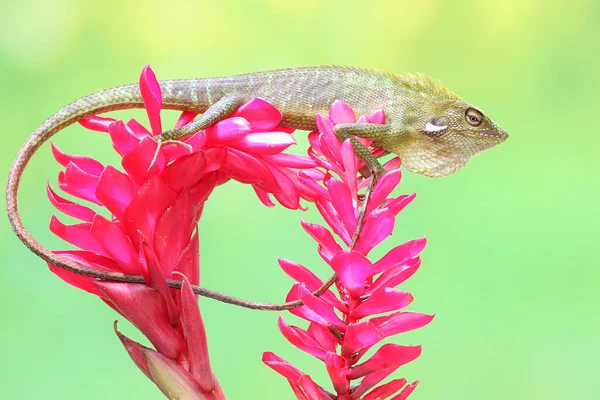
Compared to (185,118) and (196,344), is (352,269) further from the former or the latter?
(185,118)

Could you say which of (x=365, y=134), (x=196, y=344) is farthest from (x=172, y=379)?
(x=365, y=134)

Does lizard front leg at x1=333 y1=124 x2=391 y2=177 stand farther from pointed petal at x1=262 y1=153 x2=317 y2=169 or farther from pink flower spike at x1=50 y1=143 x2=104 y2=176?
pink flower spike at x1=50 y1=143 x2=104 y2=176

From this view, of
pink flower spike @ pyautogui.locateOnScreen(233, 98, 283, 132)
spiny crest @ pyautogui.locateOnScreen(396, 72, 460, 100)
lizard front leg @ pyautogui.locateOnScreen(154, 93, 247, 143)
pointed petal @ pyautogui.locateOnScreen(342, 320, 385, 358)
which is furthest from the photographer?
spiny crest @ pyautogui.locateOnScreen(396, 72, 460, 100)

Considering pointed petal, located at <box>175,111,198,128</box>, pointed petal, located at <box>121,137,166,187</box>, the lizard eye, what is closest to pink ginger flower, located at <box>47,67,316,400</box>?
pointed petal, located at <box>121,137,166,187</box>

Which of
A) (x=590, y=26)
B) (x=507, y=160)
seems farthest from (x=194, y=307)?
(x=590, y=26)

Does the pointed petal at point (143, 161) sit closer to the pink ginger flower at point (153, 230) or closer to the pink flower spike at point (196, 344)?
the pink ginger flower at point (153, 230)

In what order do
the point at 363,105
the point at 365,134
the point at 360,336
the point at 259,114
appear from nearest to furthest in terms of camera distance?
1. the point at 360,336
2. the point at 259,114
3. the point at 365,134
4. the point at 363,105
